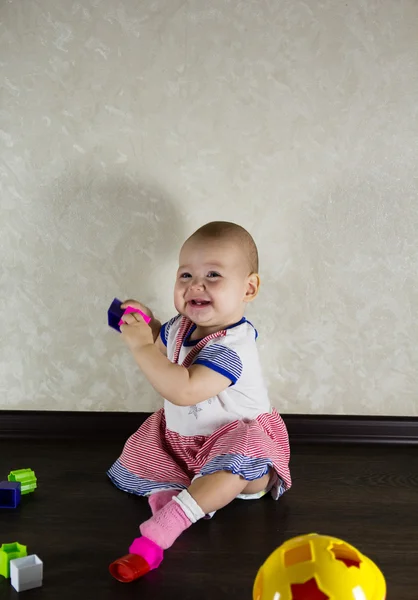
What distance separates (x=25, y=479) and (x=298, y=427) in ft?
2.28

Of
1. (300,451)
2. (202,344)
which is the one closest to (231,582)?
(202,344)

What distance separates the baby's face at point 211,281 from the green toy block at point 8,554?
0.57 m

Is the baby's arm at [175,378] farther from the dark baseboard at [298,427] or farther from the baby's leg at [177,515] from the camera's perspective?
the dark baseboard at [298,427]

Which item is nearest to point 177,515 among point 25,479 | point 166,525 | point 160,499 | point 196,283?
point 166,525

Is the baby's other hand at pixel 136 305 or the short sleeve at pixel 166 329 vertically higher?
the baby's other hand at pixel 136 305

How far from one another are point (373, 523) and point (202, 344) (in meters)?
0.47

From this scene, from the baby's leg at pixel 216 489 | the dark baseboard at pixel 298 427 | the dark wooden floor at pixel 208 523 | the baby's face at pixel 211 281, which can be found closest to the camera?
the dark wooden floor at pixel 208 523

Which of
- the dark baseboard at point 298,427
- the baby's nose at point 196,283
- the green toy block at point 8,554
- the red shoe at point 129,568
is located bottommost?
the red shoe at point 129,568

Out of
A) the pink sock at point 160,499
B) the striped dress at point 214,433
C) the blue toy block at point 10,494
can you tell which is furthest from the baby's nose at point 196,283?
the blue toy block at point 10,494

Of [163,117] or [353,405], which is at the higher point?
[163,117]

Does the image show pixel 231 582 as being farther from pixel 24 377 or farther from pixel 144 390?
pixel 24 377

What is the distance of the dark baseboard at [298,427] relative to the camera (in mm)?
1778

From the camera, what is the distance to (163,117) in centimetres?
172

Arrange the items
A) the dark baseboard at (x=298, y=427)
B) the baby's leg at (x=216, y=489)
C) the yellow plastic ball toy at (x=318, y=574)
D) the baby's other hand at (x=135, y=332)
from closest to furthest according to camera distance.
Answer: the yellow plastic ball toy at (x=318, y=574), the baby's leg at (x=216, y=489), the baby's other hand at (x=135, y=332), the dark baseboard at (x=298, y=427)
